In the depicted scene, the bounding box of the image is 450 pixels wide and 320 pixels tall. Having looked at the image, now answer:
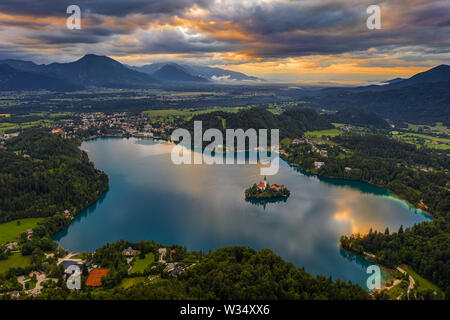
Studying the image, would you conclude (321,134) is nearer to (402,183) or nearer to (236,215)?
(402,183)

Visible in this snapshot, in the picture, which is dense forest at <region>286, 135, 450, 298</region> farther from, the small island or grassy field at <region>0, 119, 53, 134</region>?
grassy field at <region>0, 119, 53, 134</region>

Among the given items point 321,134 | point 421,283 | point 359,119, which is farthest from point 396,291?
point 359,119

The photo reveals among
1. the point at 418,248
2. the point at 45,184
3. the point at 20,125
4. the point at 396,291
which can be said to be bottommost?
the point at 396,291

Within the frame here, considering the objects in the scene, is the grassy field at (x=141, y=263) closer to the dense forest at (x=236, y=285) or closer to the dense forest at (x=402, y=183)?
the dense forest at (x=236, y=285)

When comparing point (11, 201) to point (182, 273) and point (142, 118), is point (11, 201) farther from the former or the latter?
point (142, 118)

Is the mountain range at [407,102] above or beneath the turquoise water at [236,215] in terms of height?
above

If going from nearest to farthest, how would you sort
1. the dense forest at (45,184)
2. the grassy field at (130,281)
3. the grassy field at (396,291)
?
the grassy field at (396,291)
the grassy field at (130,281)
the dense forest at (45,184)

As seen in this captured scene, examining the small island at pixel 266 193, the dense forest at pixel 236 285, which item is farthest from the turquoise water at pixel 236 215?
the dense forest at pixel 236 285
